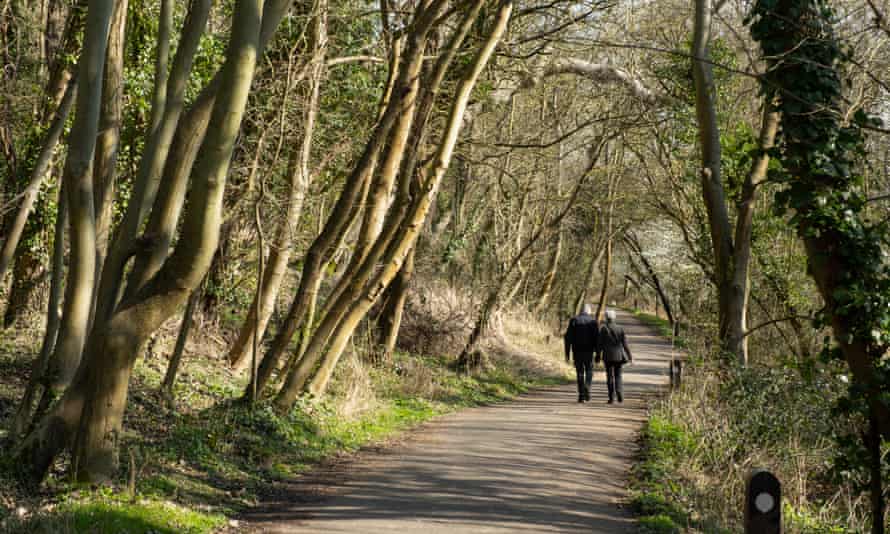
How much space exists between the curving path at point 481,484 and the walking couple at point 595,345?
244 cm

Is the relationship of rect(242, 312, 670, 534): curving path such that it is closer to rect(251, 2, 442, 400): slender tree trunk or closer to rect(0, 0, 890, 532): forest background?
rect(0, 0, 890, 532): forest background

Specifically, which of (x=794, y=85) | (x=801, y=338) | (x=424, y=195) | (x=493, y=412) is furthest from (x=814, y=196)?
(x=801, y=338)

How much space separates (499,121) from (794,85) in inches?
656

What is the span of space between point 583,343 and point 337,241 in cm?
586

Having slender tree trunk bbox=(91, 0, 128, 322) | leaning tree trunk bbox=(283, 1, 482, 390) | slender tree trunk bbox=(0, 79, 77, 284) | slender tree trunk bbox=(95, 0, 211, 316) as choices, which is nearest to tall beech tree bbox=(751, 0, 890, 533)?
leaning tree trunk bbox=(283, 1, 482, 390)

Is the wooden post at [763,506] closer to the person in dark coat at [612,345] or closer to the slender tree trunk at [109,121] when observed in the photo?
the slender tree trunk at [109,121]

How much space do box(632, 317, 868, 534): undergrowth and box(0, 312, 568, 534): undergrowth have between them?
12.7ft

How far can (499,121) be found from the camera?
27.1 m

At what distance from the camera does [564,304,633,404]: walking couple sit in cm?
1800

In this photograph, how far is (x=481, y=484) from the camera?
9.84 metres

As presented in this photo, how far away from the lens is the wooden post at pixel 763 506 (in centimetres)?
521

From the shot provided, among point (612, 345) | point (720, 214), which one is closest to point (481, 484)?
point (612, 345)

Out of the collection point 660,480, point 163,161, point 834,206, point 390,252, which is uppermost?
point 163,161

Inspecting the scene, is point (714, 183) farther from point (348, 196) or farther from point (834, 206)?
point (348, 196)
